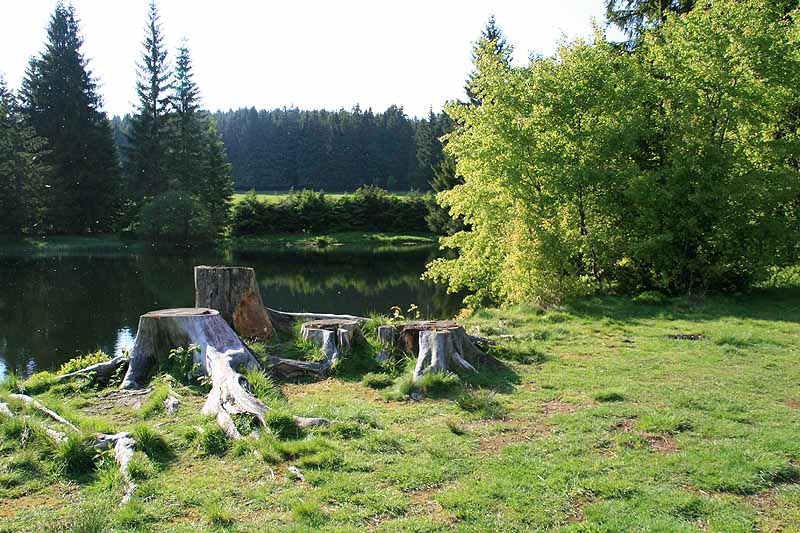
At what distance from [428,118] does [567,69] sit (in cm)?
8086

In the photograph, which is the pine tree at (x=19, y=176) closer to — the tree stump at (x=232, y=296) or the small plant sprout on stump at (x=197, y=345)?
the tree stump at (x=232, y=296)

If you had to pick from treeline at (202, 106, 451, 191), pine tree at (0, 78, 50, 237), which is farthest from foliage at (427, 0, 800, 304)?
treeline at (202, 106, 451, 191)

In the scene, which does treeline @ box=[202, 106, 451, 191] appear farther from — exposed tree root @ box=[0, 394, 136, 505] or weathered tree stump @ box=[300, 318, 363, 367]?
exposed tree root @ box=[0, 394, 136, 505]

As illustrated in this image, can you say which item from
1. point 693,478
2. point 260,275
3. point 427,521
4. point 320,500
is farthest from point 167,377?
point 260,275

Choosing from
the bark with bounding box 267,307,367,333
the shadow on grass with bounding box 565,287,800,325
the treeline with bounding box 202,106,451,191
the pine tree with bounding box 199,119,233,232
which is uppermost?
the treeline with bounding box 202,106,451,191

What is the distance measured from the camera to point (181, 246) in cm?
5150

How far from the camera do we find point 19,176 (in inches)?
1826

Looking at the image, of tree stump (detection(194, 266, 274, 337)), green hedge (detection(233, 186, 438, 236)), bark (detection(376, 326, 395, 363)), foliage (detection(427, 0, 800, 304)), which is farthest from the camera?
green hedge (detection(233, 186, 438, 236))

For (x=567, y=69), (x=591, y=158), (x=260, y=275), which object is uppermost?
(x=567, y=69)

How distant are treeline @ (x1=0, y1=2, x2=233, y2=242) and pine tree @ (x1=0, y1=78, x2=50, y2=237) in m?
0.11

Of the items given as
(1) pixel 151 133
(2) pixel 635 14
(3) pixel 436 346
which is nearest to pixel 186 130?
(1) pixel 151 133

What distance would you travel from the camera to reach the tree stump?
9.73 m

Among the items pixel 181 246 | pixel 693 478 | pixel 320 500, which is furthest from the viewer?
pixel 181 246

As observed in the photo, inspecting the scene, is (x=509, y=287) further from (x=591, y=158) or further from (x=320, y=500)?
(x=320, y=500)
